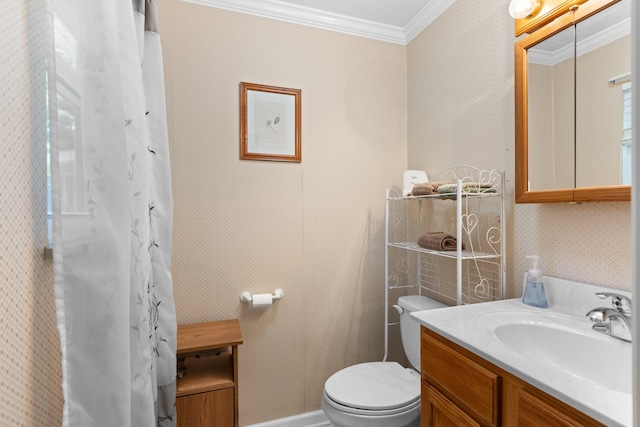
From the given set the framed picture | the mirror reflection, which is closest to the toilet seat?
the mirror reflection

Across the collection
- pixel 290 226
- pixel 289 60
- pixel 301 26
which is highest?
pixel 301 26

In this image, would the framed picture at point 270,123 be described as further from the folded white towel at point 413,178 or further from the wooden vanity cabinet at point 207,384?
the wooden vanity cabinet at point 207,384

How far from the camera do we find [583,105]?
1.12 meters

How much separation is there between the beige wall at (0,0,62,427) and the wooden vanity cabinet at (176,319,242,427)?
2.73ft

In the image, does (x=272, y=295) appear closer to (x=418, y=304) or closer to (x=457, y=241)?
(x=418, y=304)

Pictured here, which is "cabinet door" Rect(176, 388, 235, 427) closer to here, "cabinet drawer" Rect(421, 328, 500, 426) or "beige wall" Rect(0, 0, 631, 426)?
"beige wall" Rect(0, 0, 631, 426)

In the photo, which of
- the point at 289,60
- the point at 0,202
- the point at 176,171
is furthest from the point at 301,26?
the point at 0,202

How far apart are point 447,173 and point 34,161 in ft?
5.74

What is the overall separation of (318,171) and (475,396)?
1.40 meters

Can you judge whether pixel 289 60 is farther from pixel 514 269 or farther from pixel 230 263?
pixel 514 269

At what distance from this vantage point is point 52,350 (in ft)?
2.32

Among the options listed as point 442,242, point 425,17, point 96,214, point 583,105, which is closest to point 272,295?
Answer: point 442,242

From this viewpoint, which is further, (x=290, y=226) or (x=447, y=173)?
(x=290, y=226)

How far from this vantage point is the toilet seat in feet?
4.47
